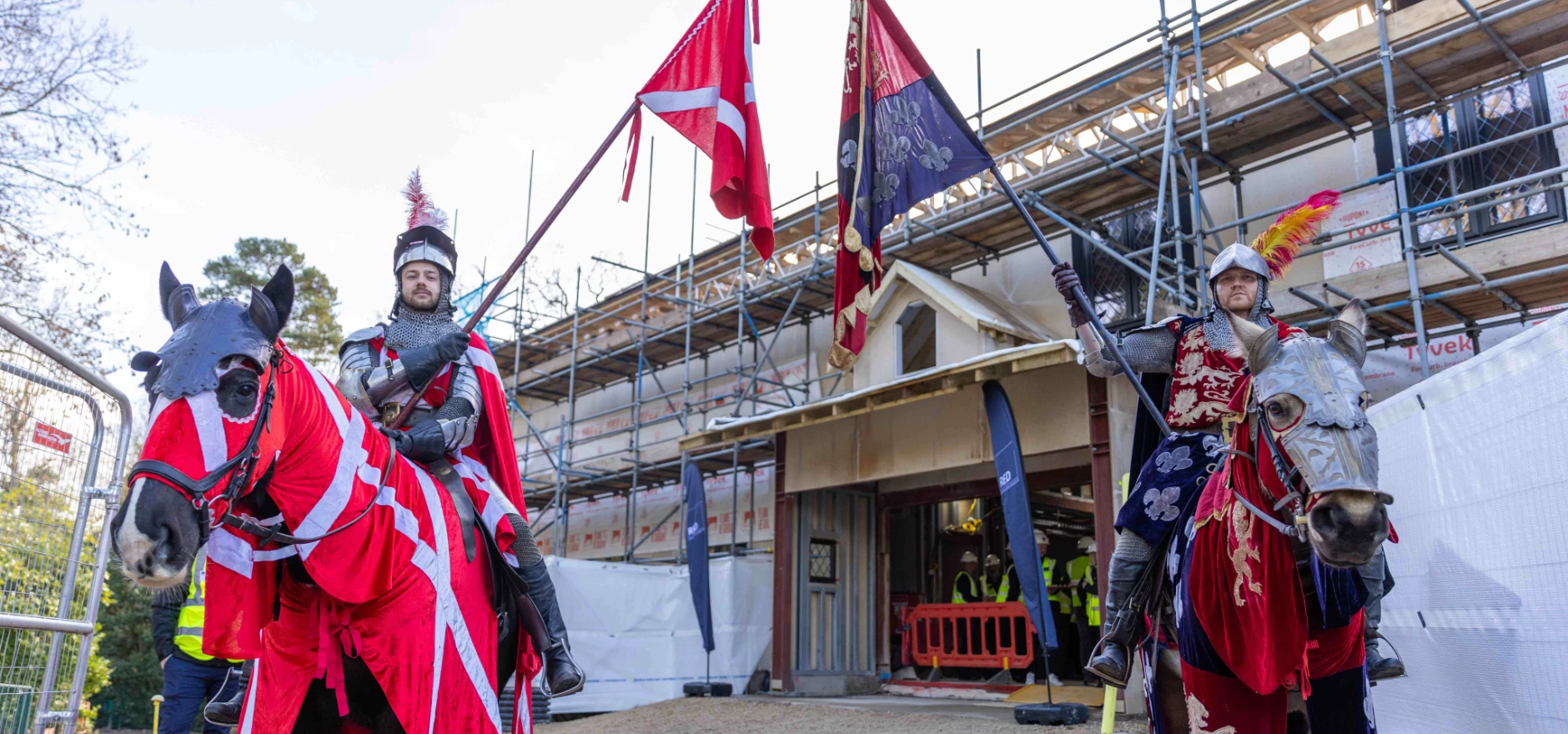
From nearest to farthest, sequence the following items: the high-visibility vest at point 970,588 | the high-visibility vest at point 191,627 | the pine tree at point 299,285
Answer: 1. the high-visibility vest at point 191,627
2. the high-visibility vest at point 970,588
3. the pine tree at point 299,285

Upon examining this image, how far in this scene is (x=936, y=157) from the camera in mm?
5785

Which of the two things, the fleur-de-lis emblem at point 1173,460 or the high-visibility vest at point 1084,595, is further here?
the high-visibility vest at point 1084,595

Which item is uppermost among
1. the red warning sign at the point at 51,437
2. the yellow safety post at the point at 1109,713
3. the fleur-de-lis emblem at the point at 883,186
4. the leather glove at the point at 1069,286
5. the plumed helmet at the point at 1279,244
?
the fleur-de-lis emblem at the point at 883,186

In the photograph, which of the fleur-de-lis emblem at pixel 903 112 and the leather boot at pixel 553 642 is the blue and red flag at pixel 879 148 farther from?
the leather boot at pixel 553 642

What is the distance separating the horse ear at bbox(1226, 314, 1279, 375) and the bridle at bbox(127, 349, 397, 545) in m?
2.84

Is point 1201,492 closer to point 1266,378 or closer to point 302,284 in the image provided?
point 1266,378

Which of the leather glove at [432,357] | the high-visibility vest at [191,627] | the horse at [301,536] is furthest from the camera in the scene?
the high-visibility vest at [191,627]

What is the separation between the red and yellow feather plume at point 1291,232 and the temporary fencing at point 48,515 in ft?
17.5

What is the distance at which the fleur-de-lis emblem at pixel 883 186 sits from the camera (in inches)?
→ 234

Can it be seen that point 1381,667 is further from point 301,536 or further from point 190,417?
point 190,417

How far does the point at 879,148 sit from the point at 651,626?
10010mm

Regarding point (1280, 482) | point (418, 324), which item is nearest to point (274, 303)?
point (418, 324)

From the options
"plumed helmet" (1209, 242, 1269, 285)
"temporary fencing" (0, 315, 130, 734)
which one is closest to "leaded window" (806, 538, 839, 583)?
"temporary fencing" (0, 315, 130, 734)

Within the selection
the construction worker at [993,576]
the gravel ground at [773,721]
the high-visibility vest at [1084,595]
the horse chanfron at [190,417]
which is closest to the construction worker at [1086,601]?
the high-visibility vest at [1084,595]
